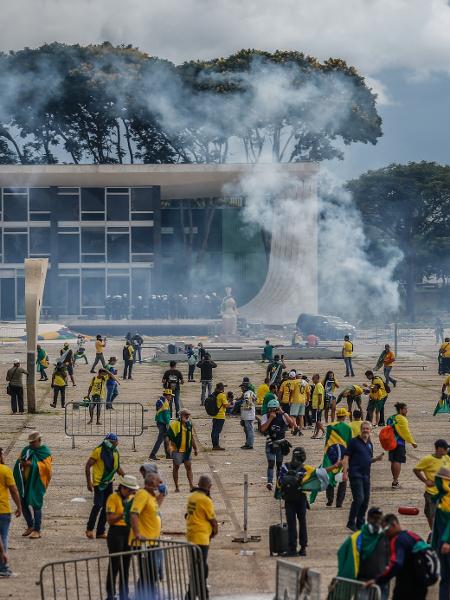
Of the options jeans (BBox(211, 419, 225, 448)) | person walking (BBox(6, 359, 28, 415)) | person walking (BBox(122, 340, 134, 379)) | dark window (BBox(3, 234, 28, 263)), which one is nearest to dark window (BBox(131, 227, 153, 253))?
dark window (BBox(3, 234, 28, 263))

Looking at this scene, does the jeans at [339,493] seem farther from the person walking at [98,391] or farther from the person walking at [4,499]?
the person walking at [98,391]

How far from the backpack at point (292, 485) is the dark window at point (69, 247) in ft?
184

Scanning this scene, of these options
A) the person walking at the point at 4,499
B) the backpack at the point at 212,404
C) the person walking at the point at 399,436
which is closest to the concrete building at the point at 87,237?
the backpack at the point at 212,404

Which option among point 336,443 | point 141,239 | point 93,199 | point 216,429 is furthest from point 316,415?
point 93,199

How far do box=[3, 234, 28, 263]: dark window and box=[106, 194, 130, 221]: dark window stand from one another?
205 inches

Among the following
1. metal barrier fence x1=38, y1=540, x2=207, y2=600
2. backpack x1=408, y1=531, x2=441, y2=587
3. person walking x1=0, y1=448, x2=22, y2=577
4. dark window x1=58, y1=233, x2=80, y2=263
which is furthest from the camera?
dark window x1=58, y1=233, x2=80, y2=263

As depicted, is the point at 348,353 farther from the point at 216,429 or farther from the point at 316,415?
the point at 216,429

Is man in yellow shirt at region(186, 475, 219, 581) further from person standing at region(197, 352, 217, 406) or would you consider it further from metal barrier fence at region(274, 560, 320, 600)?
person standing at region(197, 352, 217, 406)

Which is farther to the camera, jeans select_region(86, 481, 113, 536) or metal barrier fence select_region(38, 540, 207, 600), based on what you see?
jeans select_region(86, 481, 113, 536)

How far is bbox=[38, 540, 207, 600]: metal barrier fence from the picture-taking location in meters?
10.4

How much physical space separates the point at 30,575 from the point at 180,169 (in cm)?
5314

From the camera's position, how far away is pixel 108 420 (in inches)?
953

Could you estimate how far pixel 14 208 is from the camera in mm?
68688

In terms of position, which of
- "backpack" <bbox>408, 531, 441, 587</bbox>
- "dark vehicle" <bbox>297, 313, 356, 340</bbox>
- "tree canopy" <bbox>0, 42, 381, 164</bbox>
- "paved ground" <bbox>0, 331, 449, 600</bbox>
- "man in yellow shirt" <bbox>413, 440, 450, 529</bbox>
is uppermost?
"tree canopy" <bbox>0, 42, 381, 164</bbox>
